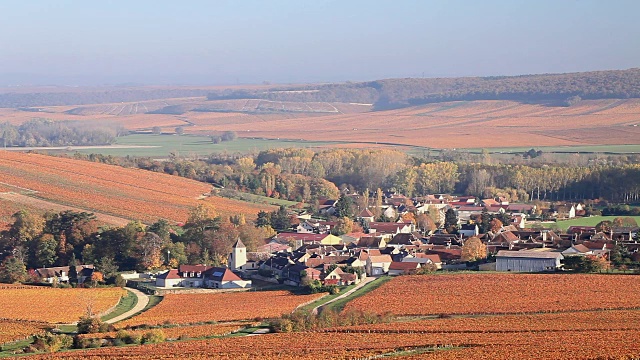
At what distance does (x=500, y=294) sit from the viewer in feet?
141

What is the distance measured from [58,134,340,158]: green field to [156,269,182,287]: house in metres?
61.7

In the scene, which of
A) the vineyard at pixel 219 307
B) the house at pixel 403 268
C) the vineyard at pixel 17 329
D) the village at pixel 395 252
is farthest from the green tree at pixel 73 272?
the house at pixel 403 268

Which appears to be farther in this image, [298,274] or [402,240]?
[402,240]

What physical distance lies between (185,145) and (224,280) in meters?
83.3

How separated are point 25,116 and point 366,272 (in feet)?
460

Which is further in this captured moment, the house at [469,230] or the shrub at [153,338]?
the house at [469,230]

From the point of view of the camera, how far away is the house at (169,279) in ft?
162

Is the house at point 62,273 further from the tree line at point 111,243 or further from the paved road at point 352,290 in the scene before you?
the paved road at point 352,290

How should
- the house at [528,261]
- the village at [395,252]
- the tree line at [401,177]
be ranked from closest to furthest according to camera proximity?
1. the village at [395,252]
2. the house at [528,261]
3. the tree line at [401,177]

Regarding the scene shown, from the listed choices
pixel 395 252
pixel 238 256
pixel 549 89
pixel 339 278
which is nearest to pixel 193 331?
pixel 339 278

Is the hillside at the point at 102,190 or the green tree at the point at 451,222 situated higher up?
the hillside at the point at 102,190

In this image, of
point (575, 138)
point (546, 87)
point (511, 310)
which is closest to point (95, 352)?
point (511, 310)

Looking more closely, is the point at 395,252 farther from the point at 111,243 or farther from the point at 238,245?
the point at 111,243

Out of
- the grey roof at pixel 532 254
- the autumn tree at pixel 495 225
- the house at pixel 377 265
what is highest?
the grey roof at pixel 532 254
